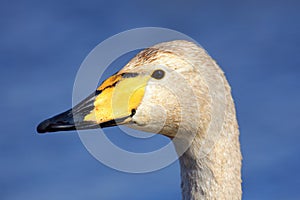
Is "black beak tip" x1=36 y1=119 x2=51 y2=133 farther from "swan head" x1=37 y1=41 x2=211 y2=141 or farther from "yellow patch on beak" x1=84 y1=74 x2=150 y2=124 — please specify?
"yellow patch on beak" x1=84 y1=74 x2=150 y2=124

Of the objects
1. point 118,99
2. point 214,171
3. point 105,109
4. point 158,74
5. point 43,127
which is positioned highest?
point 158,74

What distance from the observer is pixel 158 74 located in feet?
17.4

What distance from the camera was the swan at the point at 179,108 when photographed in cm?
525

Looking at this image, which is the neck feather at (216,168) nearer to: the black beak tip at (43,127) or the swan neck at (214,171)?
the swan neck at (214,171)

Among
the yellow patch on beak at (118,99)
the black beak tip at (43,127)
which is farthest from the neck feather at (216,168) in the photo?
the black beak tip at (43,127)

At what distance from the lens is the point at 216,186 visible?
570 centimetres

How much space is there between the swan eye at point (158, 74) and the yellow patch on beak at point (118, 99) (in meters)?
0.06

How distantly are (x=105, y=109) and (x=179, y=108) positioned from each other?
0.72 metres

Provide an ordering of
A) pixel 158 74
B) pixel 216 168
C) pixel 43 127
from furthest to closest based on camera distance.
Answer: pixel 216 168 < pixel 158 74 < pixel 43 127

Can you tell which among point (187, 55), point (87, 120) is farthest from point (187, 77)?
point (87, 120)

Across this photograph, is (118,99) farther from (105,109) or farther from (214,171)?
(214,171)

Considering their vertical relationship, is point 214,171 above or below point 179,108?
below

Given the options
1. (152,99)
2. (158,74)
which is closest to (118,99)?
(152,99)

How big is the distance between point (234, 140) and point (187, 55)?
1058 mm
